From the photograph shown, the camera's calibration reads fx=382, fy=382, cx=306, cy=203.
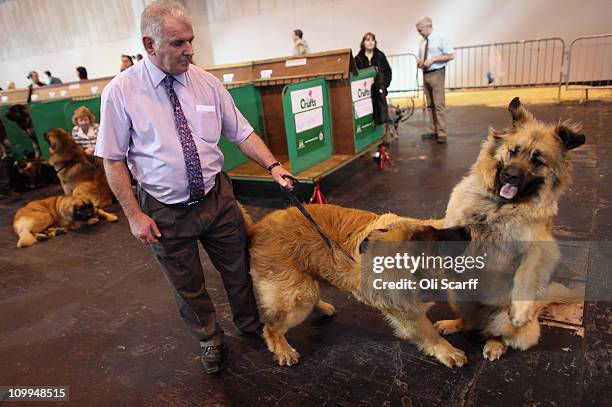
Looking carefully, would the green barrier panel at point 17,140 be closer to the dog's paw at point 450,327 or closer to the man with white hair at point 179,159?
the man with white hair at point 179,159

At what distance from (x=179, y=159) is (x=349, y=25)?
1343 centimetres

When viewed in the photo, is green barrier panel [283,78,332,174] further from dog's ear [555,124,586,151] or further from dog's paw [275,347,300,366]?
dog's ear [555,124,586,151]

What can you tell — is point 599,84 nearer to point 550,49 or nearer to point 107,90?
point 550,49

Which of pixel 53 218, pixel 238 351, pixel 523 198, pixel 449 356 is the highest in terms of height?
pixel 523 198

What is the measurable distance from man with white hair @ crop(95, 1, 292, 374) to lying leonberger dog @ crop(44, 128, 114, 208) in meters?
4.42

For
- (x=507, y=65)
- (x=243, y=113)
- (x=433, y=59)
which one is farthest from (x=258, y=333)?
(x=507, y=65)

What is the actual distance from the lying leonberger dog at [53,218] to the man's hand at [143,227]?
3.95m

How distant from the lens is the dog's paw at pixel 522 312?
2.12 m

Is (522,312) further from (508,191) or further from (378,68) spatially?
(378,68)

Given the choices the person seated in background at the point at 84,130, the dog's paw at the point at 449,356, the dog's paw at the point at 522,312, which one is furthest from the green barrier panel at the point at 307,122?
the person seated in background at the point at 84,130

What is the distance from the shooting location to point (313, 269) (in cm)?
237

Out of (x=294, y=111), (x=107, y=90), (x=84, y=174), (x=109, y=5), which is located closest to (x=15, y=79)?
(x=109, y=5)

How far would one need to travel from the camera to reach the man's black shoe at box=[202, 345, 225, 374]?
8.33ft

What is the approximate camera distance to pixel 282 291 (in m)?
2.39
